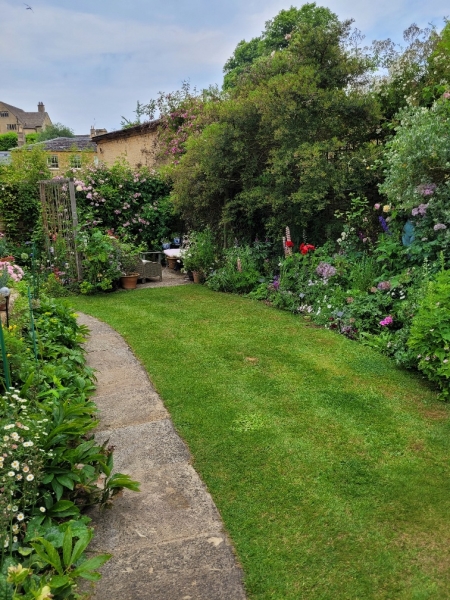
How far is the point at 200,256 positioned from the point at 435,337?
5.89 m

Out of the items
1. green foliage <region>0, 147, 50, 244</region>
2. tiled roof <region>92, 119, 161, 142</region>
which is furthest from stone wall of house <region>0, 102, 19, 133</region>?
green foliage <region>0, 147, 50, 244</region>

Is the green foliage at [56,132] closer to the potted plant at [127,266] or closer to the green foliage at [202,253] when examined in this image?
the potted plant at [127,266]

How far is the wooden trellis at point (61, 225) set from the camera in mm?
8867

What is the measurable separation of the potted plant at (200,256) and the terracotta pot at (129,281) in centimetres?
109

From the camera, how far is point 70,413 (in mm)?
2965

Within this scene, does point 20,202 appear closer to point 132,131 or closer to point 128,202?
point 128,202

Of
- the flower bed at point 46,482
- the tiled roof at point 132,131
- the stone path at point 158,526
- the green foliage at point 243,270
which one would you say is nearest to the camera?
the flower bed at point 46,482

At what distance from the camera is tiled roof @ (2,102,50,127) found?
6812 centimetres

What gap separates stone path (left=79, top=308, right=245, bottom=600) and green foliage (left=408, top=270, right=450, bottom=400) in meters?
2.26

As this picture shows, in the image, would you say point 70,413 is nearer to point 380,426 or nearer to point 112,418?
point 112,418

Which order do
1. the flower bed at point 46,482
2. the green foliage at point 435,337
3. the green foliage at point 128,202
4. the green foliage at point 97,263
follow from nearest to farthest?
1. the flower bed at point 46,482
2. the green foliage at point 435,337
3. the green foliage at point 97,263
4. the green foliage at point 128,202

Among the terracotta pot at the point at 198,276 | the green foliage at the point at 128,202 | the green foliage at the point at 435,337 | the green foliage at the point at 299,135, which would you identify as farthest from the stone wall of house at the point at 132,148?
the green foliage at the point at 435,337

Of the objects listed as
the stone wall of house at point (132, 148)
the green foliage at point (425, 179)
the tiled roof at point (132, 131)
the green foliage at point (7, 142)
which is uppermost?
the green foliage at point (7, 142)

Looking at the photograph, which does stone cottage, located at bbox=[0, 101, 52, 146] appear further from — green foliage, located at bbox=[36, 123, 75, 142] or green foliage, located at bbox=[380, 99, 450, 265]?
green foliage, located at bbox=[380, 99, 450, 265]
